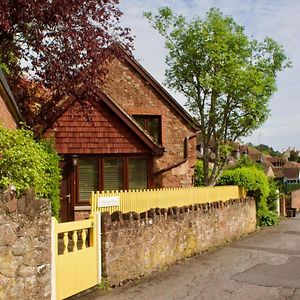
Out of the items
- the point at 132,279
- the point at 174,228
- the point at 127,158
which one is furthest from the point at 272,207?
the point at 132,279

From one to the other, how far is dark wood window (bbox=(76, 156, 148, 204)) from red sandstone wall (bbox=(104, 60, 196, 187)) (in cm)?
195

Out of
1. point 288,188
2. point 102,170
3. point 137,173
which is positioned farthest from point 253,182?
A: point 288,188

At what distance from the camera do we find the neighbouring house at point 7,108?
394 inches

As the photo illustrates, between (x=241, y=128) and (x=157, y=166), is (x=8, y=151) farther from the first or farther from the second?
(x=241, y=128)

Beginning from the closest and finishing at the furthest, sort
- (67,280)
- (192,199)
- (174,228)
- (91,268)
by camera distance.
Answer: (67,280), (91,268), (174,228), (192,199)

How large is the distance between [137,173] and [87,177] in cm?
189

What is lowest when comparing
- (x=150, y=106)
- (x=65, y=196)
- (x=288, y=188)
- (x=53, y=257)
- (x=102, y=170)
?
(x=53, y=257)

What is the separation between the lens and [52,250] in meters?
7.30

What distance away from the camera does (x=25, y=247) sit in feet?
22.1

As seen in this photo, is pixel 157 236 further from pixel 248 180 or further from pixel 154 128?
pixel 248 180

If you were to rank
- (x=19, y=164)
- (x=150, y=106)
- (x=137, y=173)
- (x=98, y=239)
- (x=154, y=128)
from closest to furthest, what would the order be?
(x=19, y=164)
(x=98, y=239)
(x=137, y=173)
(x=150, y=106)
(x=154, y=128)

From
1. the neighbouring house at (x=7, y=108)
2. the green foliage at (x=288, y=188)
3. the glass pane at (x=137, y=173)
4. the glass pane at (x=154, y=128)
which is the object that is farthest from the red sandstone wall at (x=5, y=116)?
the green foliage at (x=288, y=188)

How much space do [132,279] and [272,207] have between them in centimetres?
1765

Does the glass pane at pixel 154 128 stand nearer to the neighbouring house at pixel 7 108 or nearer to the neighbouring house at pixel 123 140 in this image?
the neighbouring house at pixel 123 140
